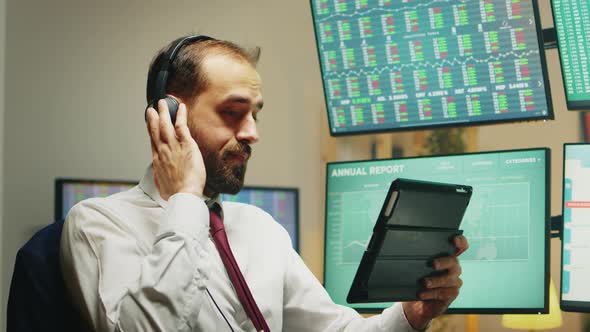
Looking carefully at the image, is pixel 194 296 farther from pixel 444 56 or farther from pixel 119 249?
pixel 444 56

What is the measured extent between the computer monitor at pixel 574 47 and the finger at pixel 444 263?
2.15ft

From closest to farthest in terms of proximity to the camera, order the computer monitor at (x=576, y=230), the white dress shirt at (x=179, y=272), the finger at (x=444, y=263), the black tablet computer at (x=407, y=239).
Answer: the white dress shirt at (x=179, y=272), the black tablet computer at (x=407, y=239), the finger at (x=444, y=263), the computer monitor at (x=576, y=230)

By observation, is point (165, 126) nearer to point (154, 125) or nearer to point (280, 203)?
point (154, 125)

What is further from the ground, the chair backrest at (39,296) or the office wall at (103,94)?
the office wall at (103,94)

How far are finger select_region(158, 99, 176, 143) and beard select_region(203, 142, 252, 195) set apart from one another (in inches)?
5.3

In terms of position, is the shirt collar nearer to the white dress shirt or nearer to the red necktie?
the white dress shirt

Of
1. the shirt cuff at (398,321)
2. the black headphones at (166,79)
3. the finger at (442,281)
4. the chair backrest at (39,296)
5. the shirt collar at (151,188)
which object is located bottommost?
the shirt cuff at (398,321)

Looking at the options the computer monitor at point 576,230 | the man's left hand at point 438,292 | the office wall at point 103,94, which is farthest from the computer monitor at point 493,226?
the office wall at point 103,94

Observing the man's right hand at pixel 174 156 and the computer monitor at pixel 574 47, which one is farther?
the computer monitor at pixel 574 47

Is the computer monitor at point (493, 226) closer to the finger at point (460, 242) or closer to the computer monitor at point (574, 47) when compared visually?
the computer monitor at point (574, 47)

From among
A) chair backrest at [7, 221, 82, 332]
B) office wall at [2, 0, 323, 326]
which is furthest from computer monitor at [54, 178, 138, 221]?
chair backrest at [7, 221, 82, 332]

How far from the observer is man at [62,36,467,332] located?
47.7 inches

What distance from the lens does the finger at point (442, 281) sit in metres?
1.41

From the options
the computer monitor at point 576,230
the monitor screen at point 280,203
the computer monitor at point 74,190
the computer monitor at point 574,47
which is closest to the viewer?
the computer monitor at point 576,230
